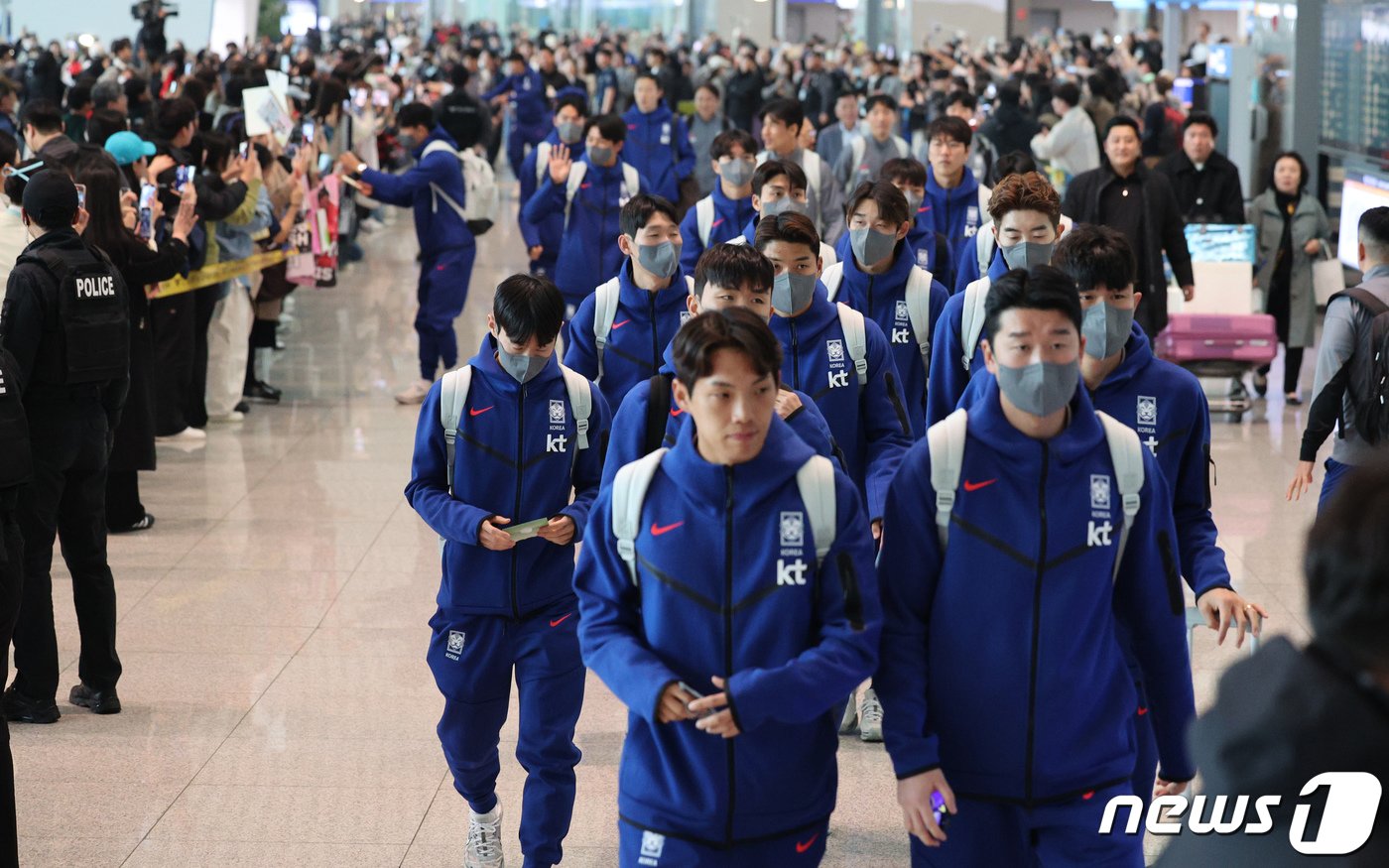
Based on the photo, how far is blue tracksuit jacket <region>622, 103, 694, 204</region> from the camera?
42.6ft

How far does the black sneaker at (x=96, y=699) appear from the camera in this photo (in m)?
5.77

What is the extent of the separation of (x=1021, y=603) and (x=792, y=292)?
6.13 feet

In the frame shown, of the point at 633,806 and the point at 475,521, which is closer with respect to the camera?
the point at 633,806

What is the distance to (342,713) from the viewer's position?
5.75 meters

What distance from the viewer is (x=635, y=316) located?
18.7 ft

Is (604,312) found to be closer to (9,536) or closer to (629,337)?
(629,337)

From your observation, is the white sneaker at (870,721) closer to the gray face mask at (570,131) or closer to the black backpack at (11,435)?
the black backpack at (11,435)

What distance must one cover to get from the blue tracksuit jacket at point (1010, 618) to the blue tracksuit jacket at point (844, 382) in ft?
5.29

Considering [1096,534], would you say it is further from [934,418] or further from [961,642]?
[934,418]

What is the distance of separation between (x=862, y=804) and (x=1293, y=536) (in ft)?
11.9

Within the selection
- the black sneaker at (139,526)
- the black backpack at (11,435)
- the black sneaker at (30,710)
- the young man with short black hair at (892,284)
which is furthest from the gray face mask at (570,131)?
the black backpack at (11,435)

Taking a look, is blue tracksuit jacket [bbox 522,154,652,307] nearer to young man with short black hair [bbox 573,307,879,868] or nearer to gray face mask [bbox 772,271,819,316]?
gray face mask [bbox 772,271,819,316]

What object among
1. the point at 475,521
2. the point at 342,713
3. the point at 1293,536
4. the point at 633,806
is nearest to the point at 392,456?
the point at 342,713

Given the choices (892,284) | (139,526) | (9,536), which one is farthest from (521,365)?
(139,526)
